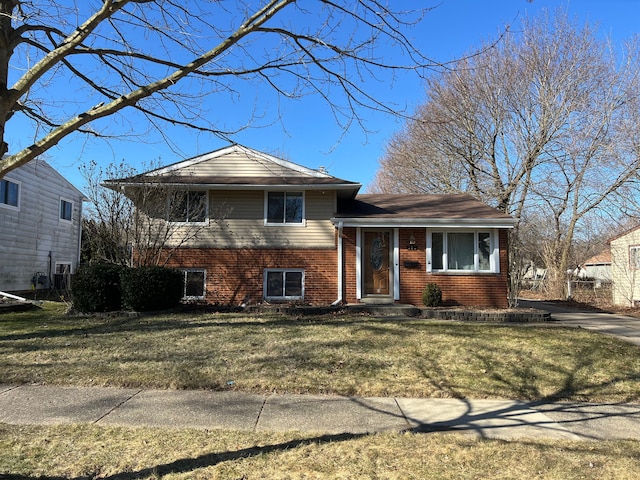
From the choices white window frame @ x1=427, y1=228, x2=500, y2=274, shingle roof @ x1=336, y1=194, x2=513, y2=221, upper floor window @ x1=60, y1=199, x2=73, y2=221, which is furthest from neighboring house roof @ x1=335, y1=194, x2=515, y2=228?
upper floor window @ x1=60, y1=199, x2=73, y2=221

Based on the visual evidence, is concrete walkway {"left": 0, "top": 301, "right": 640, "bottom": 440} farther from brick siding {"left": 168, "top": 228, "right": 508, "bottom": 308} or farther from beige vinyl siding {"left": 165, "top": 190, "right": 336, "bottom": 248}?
beige vinyl siding {"left": 165, "top": 190, "right": 336, "bottom": 248}

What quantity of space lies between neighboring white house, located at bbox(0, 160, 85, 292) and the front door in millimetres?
11393

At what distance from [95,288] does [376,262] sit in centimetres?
801

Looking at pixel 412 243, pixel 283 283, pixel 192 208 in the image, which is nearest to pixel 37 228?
pixel 192 208

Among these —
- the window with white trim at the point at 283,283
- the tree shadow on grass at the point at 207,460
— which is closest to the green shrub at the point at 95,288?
the window with white trim at the point at 283,283

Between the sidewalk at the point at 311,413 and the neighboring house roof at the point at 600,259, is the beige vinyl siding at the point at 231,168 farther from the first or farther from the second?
the neighboring house roof at the point at 600,259

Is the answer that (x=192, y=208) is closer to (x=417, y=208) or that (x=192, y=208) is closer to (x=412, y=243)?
(x=412, y=243)

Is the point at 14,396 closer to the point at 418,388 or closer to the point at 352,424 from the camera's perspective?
the point at 352,424

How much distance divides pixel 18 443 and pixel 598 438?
5.34m

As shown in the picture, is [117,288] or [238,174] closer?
[117,288]

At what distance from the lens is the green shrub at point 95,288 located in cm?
1099

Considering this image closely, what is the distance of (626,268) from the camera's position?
19.5 m

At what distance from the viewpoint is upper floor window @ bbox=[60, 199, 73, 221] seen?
21481mm

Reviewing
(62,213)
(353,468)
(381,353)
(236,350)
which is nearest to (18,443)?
(353,468)
